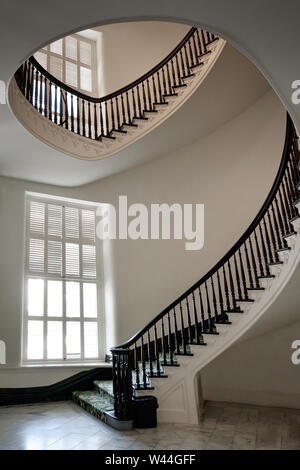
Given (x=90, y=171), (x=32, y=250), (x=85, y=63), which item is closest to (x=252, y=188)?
(x=90, y=171)

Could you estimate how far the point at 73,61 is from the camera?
9.50m

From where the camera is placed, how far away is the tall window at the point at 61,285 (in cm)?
718

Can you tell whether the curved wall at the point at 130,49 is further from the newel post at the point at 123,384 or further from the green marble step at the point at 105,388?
the newel post at the point at 123,384

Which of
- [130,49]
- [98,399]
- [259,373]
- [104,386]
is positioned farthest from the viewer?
[130,49]

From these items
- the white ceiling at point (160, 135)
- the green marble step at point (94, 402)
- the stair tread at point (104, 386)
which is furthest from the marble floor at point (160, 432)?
the white ceiling at point (160, 135)

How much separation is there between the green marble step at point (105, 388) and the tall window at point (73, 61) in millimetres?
6694

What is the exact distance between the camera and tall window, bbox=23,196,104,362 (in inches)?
283

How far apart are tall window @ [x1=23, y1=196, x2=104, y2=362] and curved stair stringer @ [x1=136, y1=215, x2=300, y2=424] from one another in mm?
2707

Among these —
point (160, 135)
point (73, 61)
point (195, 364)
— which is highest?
point (73, 61)

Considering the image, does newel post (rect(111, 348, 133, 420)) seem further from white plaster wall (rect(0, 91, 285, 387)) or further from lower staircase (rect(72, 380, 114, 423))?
white plaster wall (rect(0, 91, 285, 387))

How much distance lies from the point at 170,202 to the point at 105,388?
3703mm

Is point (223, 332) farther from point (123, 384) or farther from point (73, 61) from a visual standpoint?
point (73, 61)

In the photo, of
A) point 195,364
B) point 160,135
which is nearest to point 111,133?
point 160,135

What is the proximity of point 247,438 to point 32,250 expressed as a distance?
16.7ft
